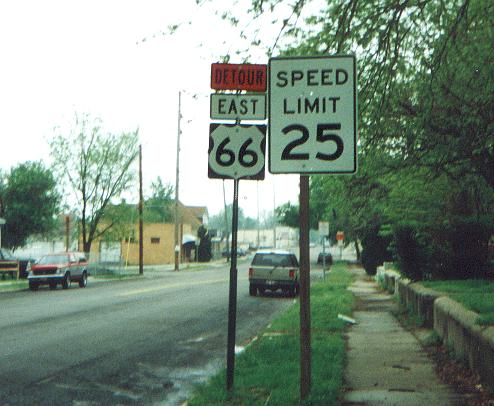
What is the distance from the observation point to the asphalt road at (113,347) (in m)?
8.42

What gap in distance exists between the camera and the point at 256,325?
1619 cm

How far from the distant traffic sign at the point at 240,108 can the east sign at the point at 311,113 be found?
94cm

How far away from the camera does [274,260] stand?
27.2 m

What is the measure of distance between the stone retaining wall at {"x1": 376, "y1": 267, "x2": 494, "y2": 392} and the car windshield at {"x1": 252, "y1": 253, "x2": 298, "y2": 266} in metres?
11.8

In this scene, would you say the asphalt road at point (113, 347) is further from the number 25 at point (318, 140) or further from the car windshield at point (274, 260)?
the car windshield at point (274, 260)

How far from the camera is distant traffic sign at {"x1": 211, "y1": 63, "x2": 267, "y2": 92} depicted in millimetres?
7727

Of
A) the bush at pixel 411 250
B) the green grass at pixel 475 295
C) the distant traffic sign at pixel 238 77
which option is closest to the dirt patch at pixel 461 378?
the green grass at pixel 475 295

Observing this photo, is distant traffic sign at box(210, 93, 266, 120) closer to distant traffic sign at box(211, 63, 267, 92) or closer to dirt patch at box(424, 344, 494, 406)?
distant traffic sign at box(211, 63, 267, 92)

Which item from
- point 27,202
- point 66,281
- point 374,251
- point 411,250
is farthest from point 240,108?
point 27,202

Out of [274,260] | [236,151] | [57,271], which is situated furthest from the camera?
[57,271]

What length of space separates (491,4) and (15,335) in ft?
32.5

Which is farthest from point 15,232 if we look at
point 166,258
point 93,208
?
point 166,258

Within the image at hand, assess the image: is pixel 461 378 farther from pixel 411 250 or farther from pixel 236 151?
pixel 411 250

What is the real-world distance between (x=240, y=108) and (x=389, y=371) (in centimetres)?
378
